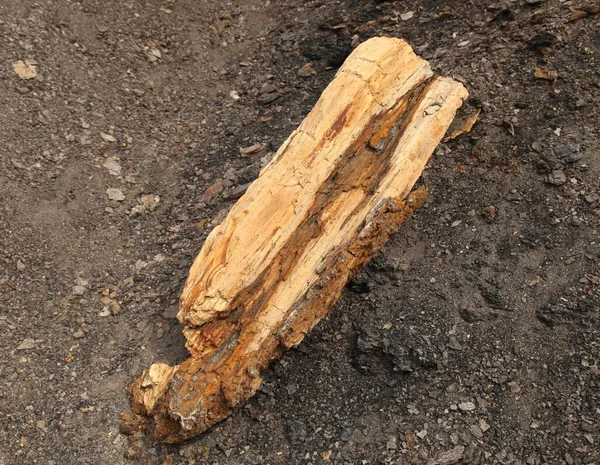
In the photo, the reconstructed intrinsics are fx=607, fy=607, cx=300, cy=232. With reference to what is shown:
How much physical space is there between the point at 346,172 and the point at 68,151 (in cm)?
450

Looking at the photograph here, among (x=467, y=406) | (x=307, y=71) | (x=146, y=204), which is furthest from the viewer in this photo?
(x=307, y=71)

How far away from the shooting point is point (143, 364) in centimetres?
684

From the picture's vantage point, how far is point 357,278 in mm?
6969

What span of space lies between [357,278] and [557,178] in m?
2.56

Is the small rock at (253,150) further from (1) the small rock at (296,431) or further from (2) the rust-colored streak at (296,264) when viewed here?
(1) the small rock at (296,431)

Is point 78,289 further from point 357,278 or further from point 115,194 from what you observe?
point 357,278

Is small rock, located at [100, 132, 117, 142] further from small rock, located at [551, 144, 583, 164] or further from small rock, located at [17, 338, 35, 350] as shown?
small rock, located at [551, 144, 583, 164]

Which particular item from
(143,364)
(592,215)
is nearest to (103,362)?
(143,364)

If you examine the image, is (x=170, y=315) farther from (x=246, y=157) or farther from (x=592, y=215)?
(x=592, y=215)

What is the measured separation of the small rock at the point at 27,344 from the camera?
23.0 feet

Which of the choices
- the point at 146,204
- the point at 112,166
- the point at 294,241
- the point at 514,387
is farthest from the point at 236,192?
the point at 514,387

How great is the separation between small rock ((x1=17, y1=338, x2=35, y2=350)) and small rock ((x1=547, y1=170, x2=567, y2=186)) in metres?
6.26

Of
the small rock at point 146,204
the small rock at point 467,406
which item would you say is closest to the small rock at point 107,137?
the small rock at point 146,204

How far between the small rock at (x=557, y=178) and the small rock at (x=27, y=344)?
626 cm
